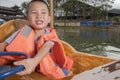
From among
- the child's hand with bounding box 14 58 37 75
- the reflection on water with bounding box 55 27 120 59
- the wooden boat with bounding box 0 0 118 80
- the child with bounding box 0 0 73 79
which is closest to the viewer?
the child's hand with bounding box 14 58 37 75

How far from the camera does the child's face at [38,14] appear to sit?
2.10 metres

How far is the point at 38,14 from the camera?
6.87ft

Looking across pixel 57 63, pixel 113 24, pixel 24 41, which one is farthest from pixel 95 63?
pixel 113 24

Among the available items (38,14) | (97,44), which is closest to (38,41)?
(38,14)

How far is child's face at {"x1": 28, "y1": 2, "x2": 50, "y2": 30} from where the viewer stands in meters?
2.10

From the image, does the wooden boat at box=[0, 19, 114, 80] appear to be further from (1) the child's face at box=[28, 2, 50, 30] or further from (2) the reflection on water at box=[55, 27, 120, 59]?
(2) the reflection on water at box=[55, 27, 120, 59]

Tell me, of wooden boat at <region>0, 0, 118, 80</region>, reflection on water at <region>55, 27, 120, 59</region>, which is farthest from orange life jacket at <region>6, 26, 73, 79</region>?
reflection on water at <region>55, 27, 120, 59</region>

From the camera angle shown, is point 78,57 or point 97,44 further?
point 97,44

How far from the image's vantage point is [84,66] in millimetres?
2854

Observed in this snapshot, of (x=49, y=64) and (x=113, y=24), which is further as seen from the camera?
(x=113, y=24)

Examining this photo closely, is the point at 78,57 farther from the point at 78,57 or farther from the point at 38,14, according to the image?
the point at 38,14

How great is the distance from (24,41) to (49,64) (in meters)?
0.26

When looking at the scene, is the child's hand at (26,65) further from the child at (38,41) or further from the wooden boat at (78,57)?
the wooden boat at (78,57)

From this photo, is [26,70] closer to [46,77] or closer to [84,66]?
[46,77]
